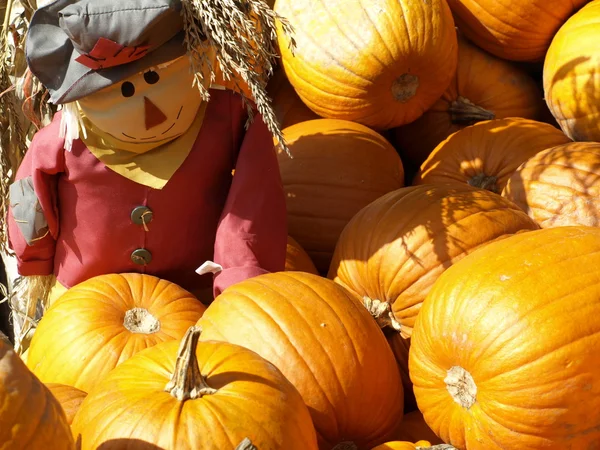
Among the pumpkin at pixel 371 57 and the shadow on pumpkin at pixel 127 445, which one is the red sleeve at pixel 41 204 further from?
the shadow on pumpkin at pixel 127 445

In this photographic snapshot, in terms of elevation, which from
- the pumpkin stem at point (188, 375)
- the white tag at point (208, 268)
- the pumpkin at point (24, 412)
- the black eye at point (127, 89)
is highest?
the black eye at point (127, 89)

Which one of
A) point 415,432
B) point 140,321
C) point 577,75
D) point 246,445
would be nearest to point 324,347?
point 415,432

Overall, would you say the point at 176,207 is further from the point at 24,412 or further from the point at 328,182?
the point at 24,412

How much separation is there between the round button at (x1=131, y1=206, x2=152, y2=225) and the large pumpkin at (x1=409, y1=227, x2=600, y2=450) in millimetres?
960

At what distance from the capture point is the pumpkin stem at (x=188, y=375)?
59.5 inches

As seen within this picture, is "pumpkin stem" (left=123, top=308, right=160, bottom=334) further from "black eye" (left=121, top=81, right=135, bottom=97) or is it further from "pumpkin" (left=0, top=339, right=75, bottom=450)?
"pumpkin" (left=0, top=339, right=75, bottom=450)

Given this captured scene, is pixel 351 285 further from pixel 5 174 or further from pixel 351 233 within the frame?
pixel 5 174

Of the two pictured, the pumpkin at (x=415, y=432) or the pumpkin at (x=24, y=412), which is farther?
the pumpkin at (x=415, y=432)

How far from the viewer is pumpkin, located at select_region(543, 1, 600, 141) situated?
3018 millimetres

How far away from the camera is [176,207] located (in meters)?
2.54

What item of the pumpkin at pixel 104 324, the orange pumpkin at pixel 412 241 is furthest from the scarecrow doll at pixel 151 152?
the orange pumpkin at pixel 412 241

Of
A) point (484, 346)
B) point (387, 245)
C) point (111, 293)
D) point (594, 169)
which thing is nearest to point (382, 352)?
point (484, 346)

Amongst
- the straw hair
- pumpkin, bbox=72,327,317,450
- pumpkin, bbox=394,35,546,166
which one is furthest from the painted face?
pumpkin, bbox=394,35,546,166

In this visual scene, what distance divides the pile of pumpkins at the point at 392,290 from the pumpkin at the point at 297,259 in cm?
1
